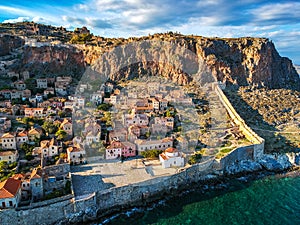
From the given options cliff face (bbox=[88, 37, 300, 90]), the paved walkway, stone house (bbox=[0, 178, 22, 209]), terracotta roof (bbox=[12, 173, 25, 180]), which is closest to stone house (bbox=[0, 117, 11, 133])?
terracotta roof (bbox=[12, 173, 25, 180])

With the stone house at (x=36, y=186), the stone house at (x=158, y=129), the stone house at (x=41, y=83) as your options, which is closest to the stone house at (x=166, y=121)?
the stone house at (x=158, y=129)

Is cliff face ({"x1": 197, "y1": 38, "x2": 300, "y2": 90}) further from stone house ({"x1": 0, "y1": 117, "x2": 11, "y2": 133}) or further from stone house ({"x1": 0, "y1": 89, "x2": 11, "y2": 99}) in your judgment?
stone house ({"x1": 0, "y1": 117, "x2": 11, "y2": 133})

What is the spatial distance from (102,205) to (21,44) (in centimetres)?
4695

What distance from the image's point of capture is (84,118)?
108 feet

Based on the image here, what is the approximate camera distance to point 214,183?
24766mm

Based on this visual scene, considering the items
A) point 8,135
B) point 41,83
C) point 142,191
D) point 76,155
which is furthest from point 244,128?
point 41,83

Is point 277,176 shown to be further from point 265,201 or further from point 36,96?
point 36,96

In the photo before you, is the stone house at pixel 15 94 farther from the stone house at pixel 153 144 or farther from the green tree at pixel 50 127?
the stone house at pixel 153 144

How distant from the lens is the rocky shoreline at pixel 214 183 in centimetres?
1998

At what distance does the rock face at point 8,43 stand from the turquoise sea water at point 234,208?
44.7 m

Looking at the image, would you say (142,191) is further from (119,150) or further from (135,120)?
(135,120)

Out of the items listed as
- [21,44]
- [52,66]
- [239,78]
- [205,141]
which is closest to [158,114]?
[205,141]

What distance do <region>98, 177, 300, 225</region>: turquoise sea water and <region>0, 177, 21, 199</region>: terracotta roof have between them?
6.86 m

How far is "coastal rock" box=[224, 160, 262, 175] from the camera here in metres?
26.5
